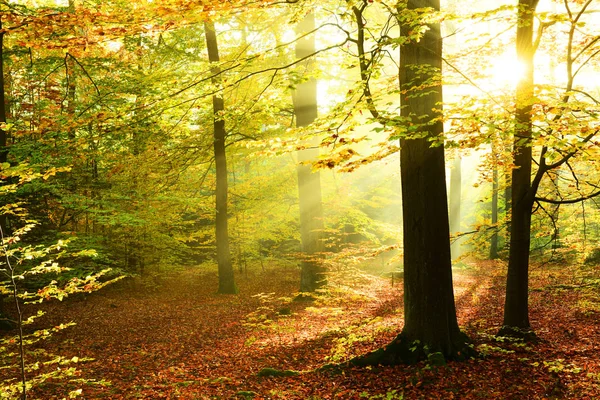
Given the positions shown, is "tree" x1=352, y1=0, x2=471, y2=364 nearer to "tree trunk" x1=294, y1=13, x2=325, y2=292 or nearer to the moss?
the moss

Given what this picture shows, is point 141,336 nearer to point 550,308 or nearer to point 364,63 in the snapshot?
point 364,63

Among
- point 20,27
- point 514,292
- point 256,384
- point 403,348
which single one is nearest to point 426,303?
point 403,348

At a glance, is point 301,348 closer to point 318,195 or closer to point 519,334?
point 519,334

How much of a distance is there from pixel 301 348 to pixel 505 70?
6.42m

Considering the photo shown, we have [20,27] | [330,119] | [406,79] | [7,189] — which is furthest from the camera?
[20,27]

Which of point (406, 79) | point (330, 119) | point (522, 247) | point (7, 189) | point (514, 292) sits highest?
point (406, 79)

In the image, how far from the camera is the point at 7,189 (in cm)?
467

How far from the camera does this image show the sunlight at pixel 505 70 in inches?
254

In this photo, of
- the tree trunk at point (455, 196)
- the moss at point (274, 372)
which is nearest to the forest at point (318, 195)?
the moss at point (274, 372)

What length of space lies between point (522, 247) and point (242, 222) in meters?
11.8

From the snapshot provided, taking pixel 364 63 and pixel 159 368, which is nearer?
pixel 364 63

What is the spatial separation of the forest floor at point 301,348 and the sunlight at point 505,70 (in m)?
4.32

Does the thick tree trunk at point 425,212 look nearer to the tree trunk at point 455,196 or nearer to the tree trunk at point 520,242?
the tree trunk at point 520,242

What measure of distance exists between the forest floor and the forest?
5cm
